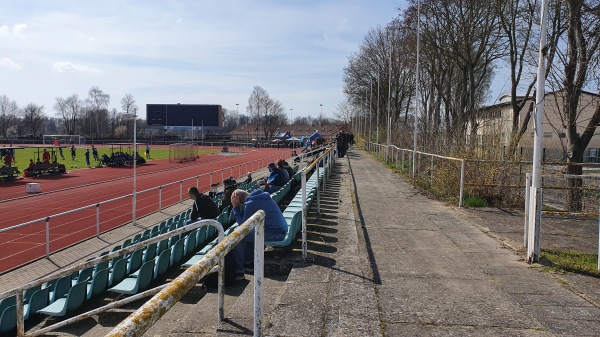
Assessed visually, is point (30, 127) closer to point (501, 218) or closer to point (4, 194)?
point (4, 194)

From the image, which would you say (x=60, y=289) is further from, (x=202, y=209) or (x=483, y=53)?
(x=483, y=53)

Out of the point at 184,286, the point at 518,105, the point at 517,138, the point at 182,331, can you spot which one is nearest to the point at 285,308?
the point at 182,331

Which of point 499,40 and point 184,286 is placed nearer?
point 184,286

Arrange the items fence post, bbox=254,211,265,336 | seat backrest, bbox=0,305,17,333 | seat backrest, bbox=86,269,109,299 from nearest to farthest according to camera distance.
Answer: fence post, bbox=254,211,265,336 → seat backrest, bbox=0,305,17,333 → seat backrest, bbox=86,269,109,299

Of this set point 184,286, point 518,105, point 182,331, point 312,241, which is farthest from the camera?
point 518,105

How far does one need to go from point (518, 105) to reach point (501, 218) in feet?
43.8

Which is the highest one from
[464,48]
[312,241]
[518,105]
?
[464,48]

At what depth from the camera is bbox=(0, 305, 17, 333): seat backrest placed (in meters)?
5.49

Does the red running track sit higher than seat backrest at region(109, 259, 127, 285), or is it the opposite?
seat backrest at region(109, 259, 127, 285)

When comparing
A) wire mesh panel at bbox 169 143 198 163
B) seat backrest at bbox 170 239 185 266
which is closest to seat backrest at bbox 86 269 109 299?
seat backrest at bbox 170 239 185 266

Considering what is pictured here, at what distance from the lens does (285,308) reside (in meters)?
4.63

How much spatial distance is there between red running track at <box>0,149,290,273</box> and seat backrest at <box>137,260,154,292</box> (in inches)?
211

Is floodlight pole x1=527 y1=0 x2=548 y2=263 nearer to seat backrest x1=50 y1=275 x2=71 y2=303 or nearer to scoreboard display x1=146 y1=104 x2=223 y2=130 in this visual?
seat backrest x1=50 y1=275 x2=71 y2=303

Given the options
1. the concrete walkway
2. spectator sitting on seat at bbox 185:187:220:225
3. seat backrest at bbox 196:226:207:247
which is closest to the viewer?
the concrete walkway
